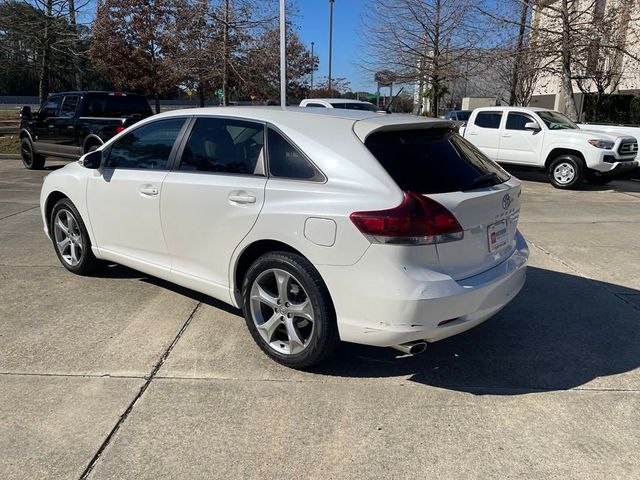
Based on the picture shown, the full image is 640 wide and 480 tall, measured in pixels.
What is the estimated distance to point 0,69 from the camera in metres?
20.4

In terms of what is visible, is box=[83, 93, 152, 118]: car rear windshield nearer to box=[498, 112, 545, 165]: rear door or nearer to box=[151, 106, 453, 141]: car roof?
box=[498, 112, 545, 165]: rear door

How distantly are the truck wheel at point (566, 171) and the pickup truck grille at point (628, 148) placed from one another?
90 cm

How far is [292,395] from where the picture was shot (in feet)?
10.9

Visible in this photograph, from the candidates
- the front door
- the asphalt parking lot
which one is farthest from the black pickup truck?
the asphalt parking lot

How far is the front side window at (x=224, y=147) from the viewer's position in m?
3.79

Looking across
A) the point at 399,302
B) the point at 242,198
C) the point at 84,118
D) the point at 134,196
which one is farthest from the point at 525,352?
the point at 84,118

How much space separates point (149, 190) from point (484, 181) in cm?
248

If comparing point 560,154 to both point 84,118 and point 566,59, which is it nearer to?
point 566,59

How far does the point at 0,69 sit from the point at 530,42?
731 inches

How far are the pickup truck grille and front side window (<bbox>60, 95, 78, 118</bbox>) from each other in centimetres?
1169

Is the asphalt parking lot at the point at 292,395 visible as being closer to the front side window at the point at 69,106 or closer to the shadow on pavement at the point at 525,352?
the shadow on pavement at the point at 525,352

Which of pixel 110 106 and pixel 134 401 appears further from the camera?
pixel 110 106

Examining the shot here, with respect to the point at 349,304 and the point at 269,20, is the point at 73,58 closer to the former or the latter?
the point at 269,20

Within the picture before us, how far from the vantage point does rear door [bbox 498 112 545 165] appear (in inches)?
501
